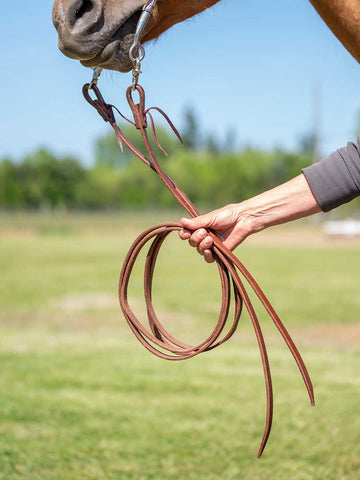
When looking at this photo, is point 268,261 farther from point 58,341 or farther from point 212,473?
point 212,473

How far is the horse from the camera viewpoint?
2316mm

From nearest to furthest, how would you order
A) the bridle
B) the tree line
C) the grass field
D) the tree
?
the bridle < the grass field < the tree line < the tree

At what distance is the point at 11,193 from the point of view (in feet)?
160

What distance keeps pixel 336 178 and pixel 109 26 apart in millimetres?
948

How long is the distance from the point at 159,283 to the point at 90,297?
3.20 meters

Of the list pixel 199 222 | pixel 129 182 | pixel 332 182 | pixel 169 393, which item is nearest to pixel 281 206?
pixel 332 182

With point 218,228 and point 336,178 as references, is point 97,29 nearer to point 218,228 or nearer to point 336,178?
point 218,228

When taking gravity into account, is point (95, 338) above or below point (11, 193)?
below

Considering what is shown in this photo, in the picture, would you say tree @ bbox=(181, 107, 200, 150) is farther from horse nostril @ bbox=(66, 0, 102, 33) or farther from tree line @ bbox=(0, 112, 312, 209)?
horse nostril @ bbox=(66, 0, 102, 33)

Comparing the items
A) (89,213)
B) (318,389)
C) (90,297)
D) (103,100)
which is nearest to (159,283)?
(90,297)

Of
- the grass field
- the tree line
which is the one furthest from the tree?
the grass field

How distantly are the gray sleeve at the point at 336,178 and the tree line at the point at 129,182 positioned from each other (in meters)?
39.3

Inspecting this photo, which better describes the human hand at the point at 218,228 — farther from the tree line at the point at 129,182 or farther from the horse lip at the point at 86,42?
the tree line at the point at 129,182

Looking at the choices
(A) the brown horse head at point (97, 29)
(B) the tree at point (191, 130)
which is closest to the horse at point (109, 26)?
(A) the brown horse head at point (97, 29)
